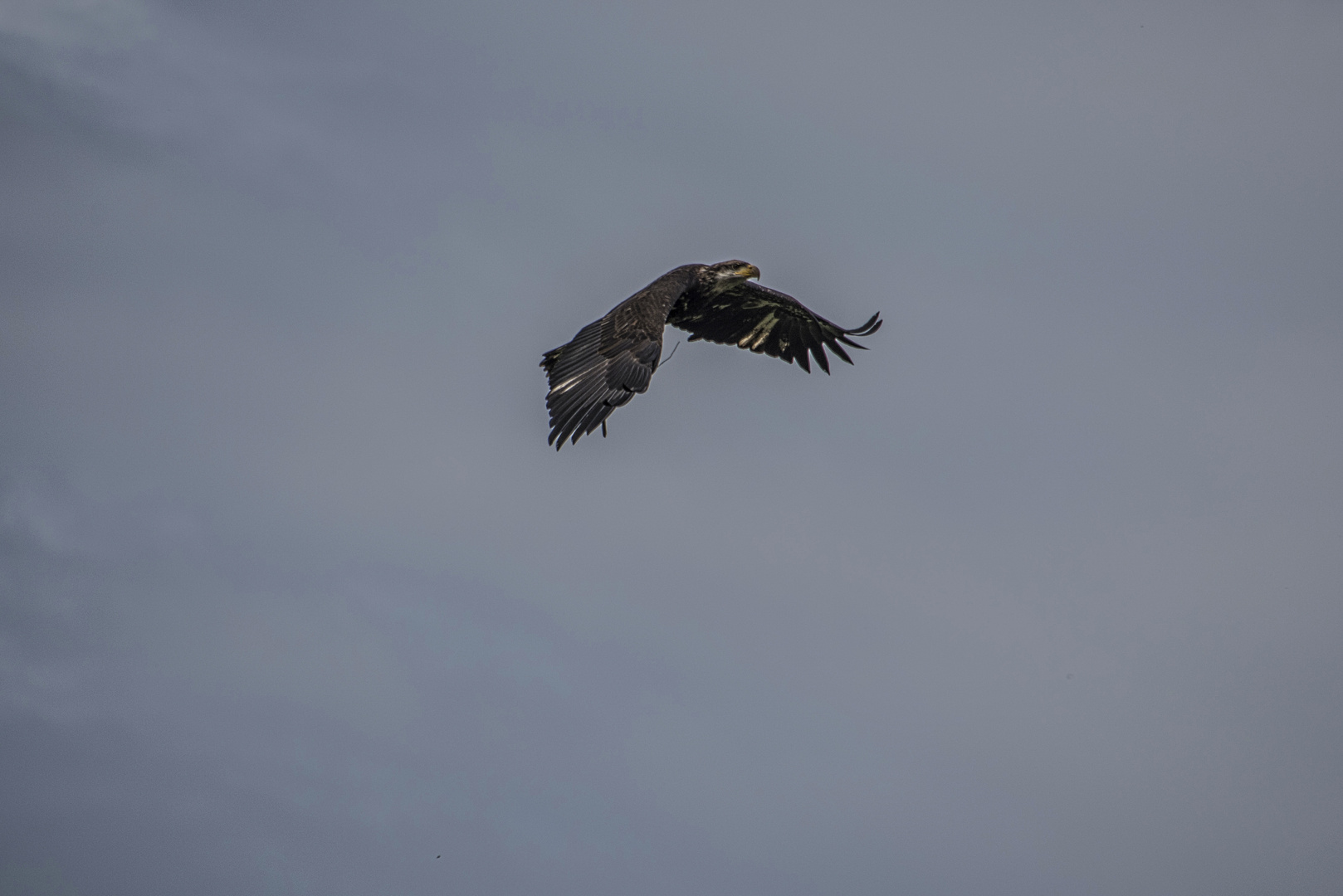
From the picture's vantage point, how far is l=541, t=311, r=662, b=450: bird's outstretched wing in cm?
1900

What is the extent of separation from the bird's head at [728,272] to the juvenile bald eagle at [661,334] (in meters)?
0.01

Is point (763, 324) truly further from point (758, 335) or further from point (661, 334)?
point (661, 334)

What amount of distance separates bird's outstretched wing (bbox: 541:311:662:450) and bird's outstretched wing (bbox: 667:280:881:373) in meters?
3.99

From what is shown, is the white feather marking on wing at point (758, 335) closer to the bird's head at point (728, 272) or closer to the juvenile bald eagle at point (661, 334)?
the juvenile bald eagle at point (661, 334)

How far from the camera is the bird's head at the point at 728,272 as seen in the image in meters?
23.5

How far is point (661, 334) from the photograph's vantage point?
20500mm

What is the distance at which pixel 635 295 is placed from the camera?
2170 cm

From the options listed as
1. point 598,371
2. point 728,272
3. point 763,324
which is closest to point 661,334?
point 598,371

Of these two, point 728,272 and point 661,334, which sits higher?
point 728,272

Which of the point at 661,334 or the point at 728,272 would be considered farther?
the point at 728,272

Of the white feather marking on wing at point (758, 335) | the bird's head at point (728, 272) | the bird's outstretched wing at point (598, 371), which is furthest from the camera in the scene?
the white feather marking on wing at point (758, 335)

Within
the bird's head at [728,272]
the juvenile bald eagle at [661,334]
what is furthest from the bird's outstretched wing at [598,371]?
the bird's head at [728,272]

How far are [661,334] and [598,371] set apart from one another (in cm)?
132

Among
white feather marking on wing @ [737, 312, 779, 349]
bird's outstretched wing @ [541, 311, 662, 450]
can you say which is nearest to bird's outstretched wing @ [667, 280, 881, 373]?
white feather marking on wing @ [737, 312, 779, 349]
